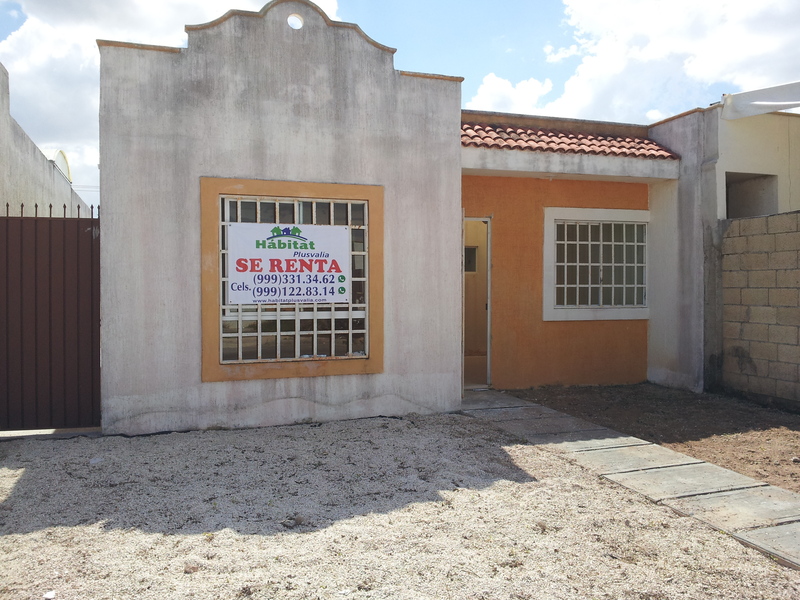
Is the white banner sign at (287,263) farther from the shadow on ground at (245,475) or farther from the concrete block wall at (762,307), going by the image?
the concrete block wall at (762,307)

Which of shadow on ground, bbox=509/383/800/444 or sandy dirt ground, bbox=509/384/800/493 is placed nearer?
sandy dirt ground, bbox=509/384/800/493

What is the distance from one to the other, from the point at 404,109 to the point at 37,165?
24.7 ft

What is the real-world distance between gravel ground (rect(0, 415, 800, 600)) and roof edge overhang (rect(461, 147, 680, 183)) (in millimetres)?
3770

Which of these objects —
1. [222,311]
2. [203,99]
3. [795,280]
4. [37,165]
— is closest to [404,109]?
[203,99]

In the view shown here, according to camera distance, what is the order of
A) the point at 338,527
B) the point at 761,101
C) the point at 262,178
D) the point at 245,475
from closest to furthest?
the point at 338,527 < the point at 245,475 < the point at 262,178 < the point at 761,101

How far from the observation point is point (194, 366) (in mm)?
6199

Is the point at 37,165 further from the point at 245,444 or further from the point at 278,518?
the point at 278,518

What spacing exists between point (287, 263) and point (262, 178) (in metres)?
0.89

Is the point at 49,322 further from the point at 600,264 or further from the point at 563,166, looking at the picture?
Answer: the point at 600,264

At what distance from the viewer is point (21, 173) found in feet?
31.8

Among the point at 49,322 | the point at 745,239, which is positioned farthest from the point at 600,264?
the point at 49,322

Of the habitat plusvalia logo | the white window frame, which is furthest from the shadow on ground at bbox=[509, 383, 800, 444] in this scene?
the habitat plusvalia logo

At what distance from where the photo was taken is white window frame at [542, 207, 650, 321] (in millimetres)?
8969

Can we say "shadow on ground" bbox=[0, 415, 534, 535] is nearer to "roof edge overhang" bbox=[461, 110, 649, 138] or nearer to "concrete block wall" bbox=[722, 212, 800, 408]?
"concrete block wall" bbox=[722, 212, 800, 408]
